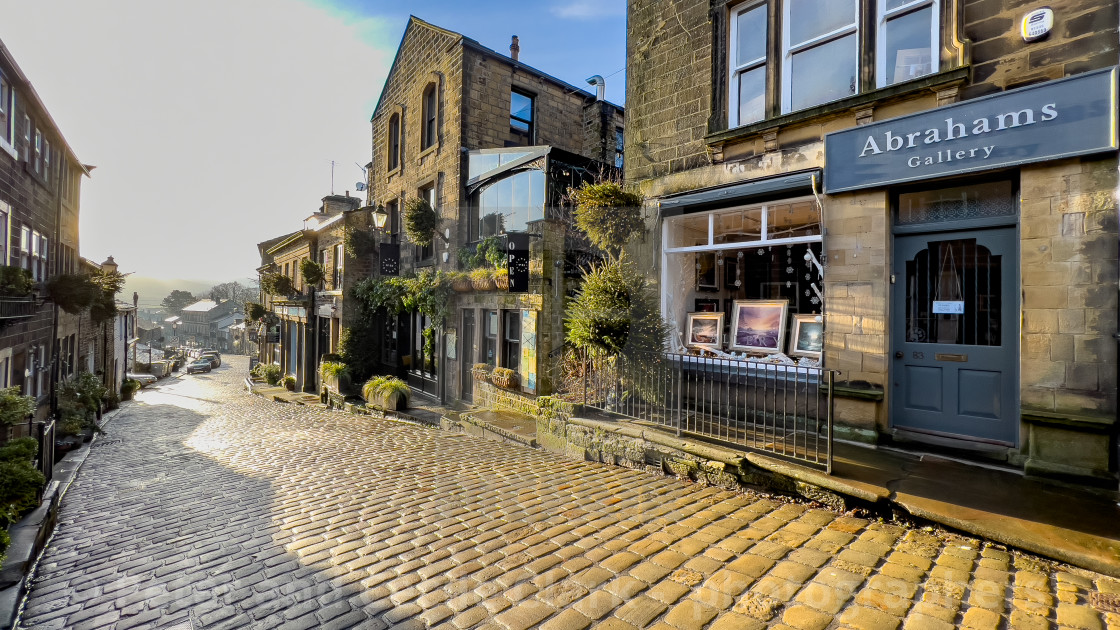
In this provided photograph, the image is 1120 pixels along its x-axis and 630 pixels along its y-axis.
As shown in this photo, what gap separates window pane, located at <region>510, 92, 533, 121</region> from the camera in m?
16.2

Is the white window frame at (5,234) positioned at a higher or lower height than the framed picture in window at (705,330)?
higher

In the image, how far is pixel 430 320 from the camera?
52.2 feet

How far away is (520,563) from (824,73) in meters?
7.26

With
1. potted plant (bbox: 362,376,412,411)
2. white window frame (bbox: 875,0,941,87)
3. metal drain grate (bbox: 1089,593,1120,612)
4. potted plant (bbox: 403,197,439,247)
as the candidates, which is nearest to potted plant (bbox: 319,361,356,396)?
potted plant (bbox: 362,376,412,411)

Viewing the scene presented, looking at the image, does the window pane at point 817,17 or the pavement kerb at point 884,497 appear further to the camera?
the window pane at point 817,17

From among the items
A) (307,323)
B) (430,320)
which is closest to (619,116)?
(430,320)

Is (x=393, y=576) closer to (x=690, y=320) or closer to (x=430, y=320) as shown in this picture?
(x=690, y=320)

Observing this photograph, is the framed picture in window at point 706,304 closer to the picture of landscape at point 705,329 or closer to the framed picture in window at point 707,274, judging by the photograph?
the framed picture in window at point 707,274

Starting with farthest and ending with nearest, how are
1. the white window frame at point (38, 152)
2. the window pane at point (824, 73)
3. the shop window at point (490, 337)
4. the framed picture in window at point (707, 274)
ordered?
the white window frame at point (38, 152), the shop window at point (490, 337), the framed picture in window at point (707, 274), the window pane at point (824, 73)

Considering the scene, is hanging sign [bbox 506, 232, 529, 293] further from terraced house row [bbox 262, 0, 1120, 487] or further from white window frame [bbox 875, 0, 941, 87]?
white window frame [bbox 875, 0, 941, 87]

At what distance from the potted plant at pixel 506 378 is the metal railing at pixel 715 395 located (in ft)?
12.2

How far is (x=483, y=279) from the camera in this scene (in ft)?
40.5

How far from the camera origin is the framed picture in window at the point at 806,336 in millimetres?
6715

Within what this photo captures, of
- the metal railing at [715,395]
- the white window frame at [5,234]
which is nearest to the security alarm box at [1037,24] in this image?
the metal railing at [715,395]
